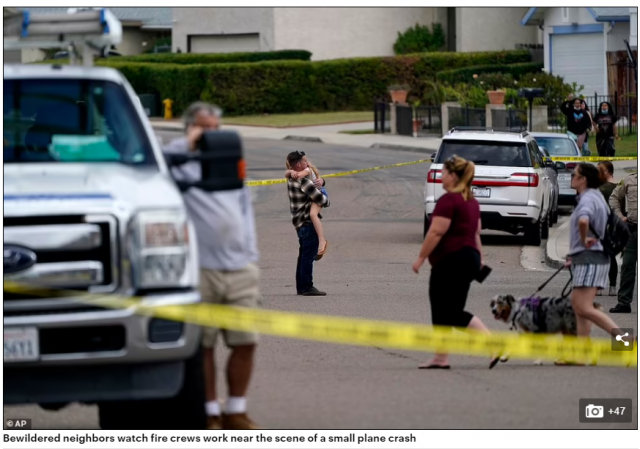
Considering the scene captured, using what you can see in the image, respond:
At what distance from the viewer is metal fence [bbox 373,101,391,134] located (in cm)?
4512

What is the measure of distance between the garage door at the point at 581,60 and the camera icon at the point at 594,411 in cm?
3611

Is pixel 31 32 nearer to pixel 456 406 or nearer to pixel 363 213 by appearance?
pixel 456 406

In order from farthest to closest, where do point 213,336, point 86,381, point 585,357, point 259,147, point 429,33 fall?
point 429,33 → point 259,147 → point 585,357 → point 213,336 → point 86,381

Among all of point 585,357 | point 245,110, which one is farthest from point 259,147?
point 585,357

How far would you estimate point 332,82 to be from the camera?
54.6 m

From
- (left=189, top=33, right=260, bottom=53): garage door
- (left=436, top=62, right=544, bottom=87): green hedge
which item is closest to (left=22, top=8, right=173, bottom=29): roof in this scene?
(left=189, top=33, right=260, bottom=53): garage door

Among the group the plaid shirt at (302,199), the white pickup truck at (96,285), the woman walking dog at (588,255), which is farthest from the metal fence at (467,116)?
the white pickup truck at (96,285)

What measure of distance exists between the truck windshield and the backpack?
410cm

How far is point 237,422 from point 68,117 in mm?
2328

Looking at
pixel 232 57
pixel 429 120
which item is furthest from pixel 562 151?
pixel 232 57

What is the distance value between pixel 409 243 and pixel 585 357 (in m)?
9.58

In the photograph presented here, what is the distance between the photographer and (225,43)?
62.8 meters

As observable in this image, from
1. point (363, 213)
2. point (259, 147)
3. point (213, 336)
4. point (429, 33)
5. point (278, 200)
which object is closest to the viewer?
point (213, 336)

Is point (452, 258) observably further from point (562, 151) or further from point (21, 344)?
point (562, 151)
